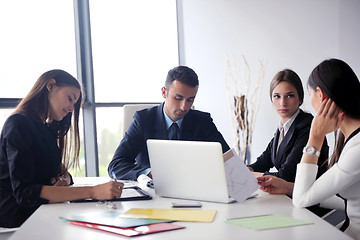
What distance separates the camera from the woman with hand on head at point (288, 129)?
7.20 feet

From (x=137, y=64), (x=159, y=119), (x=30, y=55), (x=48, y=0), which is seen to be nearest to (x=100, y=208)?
(x=159, y=119)

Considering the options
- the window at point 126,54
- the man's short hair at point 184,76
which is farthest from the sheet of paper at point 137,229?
the window at point 126,54

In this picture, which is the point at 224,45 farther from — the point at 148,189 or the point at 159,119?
the point at 148,189

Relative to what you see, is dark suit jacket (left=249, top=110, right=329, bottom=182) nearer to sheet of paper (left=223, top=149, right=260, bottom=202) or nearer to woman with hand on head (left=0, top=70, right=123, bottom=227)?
sheet of paper (left=223, top=149, right=260, bottom=202)

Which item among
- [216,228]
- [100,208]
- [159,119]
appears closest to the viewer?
[216,228]

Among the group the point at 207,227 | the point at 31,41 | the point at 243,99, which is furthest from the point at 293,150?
the point at 31,41

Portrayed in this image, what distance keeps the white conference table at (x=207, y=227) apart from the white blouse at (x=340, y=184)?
0.21ft

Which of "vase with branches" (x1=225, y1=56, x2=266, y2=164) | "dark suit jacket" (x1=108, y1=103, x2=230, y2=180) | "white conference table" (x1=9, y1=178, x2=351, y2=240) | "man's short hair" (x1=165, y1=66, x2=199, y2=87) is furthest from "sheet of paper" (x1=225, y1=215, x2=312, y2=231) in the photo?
"vase with branches" (x1=225, y1=56, x2=266, y2=164)

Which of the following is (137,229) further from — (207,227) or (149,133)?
(149,133)

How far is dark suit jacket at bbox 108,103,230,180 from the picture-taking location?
7.48 feet

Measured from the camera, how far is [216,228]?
1193 mm

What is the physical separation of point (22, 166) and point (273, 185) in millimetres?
1022

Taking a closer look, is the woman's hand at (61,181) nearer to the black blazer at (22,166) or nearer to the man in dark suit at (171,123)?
the black blazer at (22,166)

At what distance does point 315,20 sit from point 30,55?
112 inches
